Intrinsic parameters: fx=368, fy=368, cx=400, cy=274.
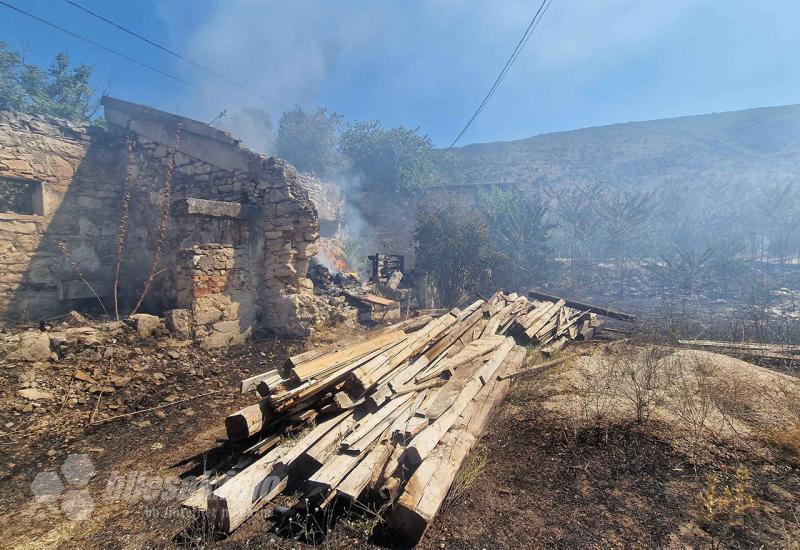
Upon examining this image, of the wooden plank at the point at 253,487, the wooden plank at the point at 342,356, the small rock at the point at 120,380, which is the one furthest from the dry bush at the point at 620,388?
the small rock at the point at 120,380

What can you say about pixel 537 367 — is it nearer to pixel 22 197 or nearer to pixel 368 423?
pixel 368 423

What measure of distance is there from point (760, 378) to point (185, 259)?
26.7ft

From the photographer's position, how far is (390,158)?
2378 cm

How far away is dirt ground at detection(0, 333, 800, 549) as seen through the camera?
231cm

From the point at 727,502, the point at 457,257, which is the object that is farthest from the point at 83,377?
the point at 457,257

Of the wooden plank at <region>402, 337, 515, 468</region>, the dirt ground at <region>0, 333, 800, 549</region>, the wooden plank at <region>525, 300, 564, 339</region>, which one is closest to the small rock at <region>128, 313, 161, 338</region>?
the dirt ground at <region>0, 333, 800, 549</region>

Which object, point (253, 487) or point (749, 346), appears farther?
point (749, 346)

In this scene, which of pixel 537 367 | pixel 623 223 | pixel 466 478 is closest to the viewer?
pixel 466 478

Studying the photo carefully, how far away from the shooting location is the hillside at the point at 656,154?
2389cm

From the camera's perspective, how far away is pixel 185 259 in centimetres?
608

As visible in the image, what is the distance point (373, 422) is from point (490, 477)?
3.37 feet

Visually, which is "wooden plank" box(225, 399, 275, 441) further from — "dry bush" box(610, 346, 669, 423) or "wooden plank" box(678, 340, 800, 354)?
"wooden plank" box(678, 340, 800, 354)

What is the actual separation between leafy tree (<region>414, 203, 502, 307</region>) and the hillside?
13419 millimetres

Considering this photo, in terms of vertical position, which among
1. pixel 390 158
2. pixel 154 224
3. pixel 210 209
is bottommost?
pixel 154 224
